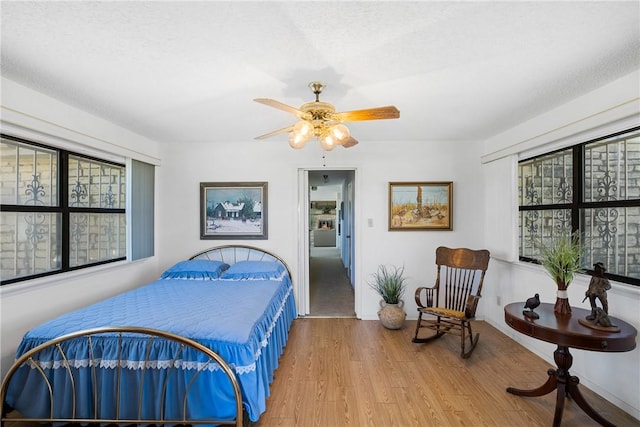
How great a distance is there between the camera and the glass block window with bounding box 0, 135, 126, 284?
2.23 m

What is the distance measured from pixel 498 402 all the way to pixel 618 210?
1745 millimetres

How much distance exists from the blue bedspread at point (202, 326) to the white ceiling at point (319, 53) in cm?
176

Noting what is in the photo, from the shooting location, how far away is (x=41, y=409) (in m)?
1.77

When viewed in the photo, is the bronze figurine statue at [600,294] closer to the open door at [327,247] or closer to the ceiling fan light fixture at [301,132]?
the ceiling fan light fixture at [301,132]

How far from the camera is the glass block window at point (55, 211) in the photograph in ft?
7.32

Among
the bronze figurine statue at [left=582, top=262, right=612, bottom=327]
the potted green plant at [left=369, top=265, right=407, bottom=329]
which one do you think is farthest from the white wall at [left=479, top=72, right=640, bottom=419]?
the potted green plant at [left=369, top=265, right=407, bottom=329]

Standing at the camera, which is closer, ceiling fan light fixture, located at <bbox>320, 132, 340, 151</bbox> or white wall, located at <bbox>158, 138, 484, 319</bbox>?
ceiling fan light fixture, located at <bbox>320, 132, 340, 151</bbox>

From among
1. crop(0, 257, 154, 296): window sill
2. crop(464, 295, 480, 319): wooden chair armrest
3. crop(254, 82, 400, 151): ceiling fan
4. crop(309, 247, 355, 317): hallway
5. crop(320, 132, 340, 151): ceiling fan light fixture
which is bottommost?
crop(309, 247, 355, 317): hallway

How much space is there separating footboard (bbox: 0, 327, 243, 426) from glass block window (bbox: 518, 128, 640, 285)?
2.99 m

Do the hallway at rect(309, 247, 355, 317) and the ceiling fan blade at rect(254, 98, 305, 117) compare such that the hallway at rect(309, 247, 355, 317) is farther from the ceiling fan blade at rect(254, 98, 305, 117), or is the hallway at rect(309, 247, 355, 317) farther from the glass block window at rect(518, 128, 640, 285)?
the ceiling fan blade at rect(254, 98, 305, 117)

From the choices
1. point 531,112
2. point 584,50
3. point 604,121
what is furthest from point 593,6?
point 531,112

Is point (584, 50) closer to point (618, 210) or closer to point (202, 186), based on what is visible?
point (618, 210)

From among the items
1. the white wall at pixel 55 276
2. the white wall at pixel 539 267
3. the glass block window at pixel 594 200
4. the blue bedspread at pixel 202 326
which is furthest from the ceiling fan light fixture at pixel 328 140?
the white wall at pixel 55 276

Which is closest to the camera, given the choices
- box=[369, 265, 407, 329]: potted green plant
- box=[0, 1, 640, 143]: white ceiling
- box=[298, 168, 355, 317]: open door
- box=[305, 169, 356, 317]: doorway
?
box=[0, 1, 640, 143]: white ceiling
